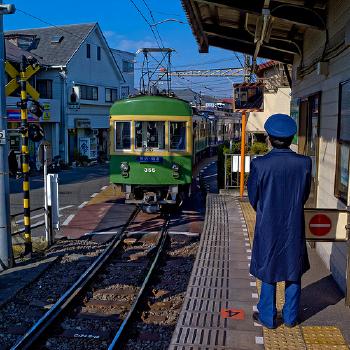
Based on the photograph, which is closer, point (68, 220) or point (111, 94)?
point (68, 220)

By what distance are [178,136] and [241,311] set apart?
26.4ft

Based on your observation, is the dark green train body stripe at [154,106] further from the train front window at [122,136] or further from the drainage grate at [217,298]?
the drainage grate at [217,298]

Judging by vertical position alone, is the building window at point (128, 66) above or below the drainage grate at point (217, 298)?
above

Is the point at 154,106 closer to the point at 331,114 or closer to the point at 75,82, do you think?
the point at 331,114

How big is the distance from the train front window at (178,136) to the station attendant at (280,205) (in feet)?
27.4

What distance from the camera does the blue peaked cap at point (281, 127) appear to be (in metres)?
3.87

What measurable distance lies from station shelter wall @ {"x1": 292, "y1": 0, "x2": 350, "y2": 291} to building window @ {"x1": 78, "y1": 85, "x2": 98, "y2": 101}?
22.8 metres

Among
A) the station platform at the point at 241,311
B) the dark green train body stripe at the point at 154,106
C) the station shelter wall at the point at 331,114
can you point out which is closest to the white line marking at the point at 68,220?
the dark green train body stripe at the point at 154,106

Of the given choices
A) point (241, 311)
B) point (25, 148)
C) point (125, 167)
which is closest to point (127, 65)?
point (125, 167)

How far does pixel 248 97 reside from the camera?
36.2 feet

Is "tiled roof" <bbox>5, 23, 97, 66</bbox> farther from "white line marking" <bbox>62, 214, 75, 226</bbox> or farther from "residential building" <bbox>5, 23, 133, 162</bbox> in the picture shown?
"white line marking" <bbox>62, 214, 75, 226</bbox>


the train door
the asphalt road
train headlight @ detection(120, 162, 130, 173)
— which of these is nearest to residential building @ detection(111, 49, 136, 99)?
the asphalt road

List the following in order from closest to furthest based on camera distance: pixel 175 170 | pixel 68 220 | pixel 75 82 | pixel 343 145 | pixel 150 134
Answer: pixel 343 145
pixel 68 220
pixel 175 170
pixel 150 134
pixel 75 82

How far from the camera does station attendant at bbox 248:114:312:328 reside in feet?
12.6
